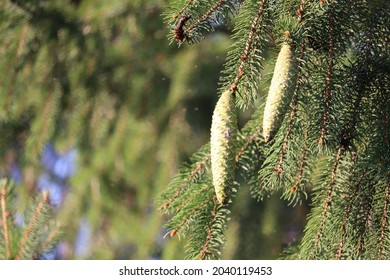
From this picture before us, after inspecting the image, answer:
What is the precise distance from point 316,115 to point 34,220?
93cm

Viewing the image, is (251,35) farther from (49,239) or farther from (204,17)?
(49,239)

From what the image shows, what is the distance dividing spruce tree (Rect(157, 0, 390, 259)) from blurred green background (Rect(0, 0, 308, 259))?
113 centimetres

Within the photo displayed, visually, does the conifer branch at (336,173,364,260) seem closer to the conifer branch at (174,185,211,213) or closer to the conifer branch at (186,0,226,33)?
the conifer branch at (174,185,211,213)


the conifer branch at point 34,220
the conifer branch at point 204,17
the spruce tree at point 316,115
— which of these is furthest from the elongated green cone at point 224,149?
the conifer branch at point 34,220

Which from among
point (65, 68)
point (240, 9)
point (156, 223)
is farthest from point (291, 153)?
point (156, 223)

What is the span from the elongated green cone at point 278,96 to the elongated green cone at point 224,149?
0.09 metres

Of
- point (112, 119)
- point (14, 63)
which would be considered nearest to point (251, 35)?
point (14, 63)

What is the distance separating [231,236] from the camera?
10.2 feet

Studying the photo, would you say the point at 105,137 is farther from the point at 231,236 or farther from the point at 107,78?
the point at 231,236

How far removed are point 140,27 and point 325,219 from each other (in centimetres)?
166

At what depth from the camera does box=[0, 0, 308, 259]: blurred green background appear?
269 cm

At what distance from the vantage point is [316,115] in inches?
54.9

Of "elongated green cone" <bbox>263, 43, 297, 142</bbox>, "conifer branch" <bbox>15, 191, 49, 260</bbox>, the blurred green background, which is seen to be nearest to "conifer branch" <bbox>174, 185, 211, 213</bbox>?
"elongated green cone" <bbox>263, 43, 297, 142</bbox>

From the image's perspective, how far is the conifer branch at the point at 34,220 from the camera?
1.85 metres
